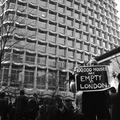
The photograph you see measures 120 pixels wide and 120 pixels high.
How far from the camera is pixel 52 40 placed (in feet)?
113

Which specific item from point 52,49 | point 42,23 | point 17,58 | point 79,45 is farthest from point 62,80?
point 42,23

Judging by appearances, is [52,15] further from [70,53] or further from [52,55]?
[52,55]

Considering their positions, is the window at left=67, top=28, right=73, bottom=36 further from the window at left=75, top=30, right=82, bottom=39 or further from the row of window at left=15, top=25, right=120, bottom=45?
the window at left=75, top=30, right=82, bottom=39

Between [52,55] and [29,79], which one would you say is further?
[52,55]

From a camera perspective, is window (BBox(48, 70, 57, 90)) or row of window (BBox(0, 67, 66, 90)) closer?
row of window (BBox(0, 67, 66, 90))

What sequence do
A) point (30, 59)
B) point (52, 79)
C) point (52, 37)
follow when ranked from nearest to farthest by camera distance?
1. point (30, 59)
2. point (52, 79)
3. point (52, 37)

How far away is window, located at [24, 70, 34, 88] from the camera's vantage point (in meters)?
29.1

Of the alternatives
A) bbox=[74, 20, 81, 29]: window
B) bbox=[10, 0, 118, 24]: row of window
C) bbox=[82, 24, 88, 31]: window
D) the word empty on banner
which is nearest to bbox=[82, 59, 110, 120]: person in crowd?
the word empty on banner

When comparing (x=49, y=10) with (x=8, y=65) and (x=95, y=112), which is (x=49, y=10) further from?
(x=95, y=112)

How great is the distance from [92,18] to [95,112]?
42558 millimetres

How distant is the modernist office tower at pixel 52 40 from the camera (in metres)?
29.5

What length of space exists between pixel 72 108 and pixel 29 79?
2517cm

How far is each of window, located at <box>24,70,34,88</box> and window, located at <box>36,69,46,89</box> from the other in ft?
3.71

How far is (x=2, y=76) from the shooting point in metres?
27.8
